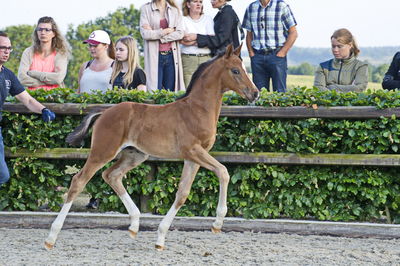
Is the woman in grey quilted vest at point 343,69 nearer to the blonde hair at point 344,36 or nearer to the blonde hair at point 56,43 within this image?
the blonde hair at point 344,36

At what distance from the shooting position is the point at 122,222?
301 inches

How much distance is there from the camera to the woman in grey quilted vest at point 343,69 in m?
8.49

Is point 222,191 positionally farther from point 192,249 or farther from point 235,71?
point 235,71

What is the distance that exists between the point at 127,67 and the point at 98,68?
1.88 feet

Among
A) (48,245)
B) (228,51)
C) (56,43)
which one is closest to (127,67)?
(56,43)

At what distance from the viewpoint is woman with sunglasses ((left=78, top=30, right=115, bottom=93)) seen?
8.77 m

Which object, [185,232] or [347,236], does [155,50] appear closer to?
[185,232]

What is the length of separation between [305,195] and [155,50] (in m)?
3.01

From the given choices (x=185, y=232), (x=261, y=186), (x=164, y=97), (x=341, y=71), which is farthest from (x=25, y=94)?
(x=341, y=71)

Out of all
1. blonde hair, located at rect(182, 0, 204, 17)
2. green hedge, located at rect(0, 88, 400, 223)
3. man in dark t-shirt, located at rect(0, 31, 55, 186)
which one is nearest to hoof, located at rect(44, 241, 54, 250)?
man in dark t-shirt, located at rect(0, 31, 55, 186)

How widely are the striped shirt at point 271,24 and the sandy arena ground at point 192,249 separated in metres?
3.08

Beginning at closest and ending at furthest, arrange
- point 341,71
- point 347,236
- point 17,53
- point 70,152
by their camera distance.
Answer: point 347,236
point 70,152
point 341,71
point 17,53

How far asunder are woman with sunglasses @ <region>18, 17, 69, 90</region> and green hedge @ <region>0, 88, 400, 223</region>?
1033 millimetres

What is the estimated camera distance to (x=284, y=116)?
25.0 feet
